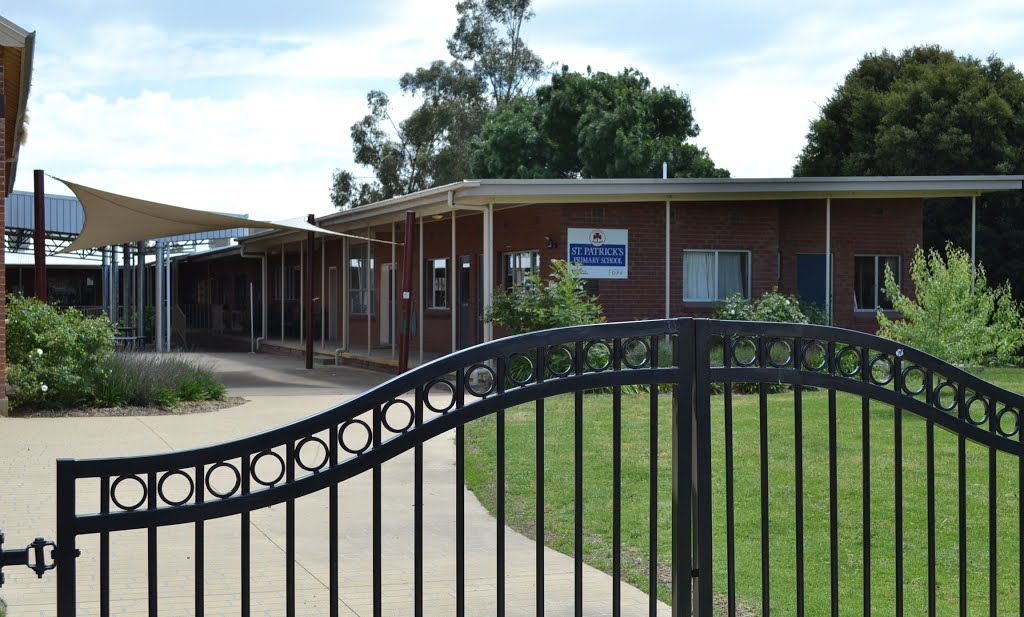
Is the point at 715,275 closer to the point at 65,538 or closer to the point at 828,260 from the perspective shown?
the point at 828,260

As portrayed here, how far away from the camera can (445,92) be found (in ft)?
143

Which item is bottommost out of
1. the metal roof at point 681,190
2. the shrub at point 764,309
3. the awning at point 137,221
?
the shrub at point 764,309

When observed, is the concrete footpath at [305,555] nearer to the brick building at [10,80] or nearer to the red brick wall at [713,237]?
the brick building at [10,80]

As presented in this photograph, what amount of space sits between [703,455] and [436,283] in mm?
20292

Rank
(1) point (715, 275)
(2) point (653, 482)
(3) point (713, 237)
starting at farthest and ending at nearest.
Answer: (1) point (715, 275) < (3) point (713, 237) < (2) point (653, 482)

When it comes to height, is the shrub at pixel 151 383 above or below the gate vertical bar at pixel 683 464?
below

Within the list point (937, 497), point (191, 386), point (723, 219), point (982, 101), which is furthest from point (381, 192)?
point (937, 497)

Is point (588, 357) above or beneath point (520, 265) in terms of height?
beneath

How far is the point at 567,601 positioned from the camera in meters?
5.71

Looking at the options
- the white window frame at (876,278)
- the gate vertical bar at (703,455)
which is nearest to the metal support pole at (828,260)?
the white window frame at (876,278)

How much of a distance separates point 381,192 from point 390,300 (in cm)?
1895

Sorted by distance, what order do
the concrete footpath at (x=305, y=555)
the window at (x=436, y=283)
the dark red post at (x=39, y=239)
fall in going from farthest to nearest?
the window at (x=436, y=283) < the dark red post at (x=39, y=239) < the concrete footpath at (x=305, y=555)

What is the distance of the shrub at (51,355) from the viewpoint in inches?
521

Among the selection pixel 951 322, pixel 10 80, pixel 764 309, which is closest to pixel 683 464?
pixel 951 322
